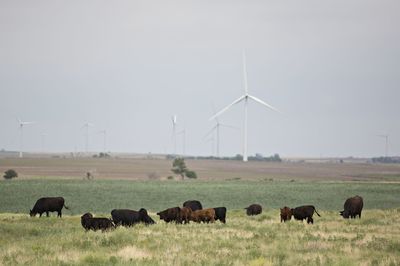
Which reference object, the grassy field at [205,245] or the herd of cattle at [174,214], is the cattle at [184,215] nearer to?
the herd of cattle at [174,214]

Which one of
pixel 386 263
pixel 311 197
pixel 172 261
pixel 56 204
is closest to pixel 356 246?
pixel 386 263

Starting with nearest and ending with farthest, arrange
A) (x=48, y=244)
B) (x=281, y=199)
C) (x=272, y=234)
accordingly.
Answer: (x=48, y=244) < (x=272, y=234) < (x=281, y=199)

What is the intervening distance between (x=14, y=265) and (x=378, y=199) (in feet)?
170

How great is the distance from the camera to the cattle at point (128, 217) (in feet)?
92.3

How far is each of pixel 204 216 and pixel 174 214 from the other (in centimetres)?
140

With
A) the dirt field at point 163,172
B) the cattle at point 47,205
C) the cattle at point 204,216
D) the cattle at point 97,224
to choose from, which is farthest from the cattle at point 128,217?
the dirt field at point 163,172

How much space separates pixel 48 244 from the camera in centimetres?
2055

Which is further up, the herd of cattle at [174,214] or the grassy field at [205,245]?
the herd of cattle at [174,214]

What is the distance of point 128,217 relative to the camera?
93.0ft

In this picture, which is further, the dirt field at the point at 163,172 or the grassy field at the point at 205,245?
the dirt field at the point at 163,172

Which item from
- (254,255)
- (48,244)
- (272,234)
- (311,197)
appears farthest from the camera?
(311,197)

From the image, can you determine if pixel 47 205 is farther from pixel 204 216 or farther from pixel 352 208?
pixel 352 208

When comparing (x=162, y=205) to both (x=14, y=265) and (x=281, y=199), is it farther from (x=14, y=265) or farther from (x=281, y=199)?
(x=14, y=265)

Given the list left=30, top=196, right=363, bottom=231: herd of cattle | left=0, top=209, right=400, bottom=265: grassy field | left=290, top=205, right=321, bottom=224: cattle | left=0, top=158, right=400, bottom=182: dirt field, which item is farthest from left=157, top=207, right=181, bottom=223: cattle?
left=0, top=158, right=400, bottom=182: dirt field
